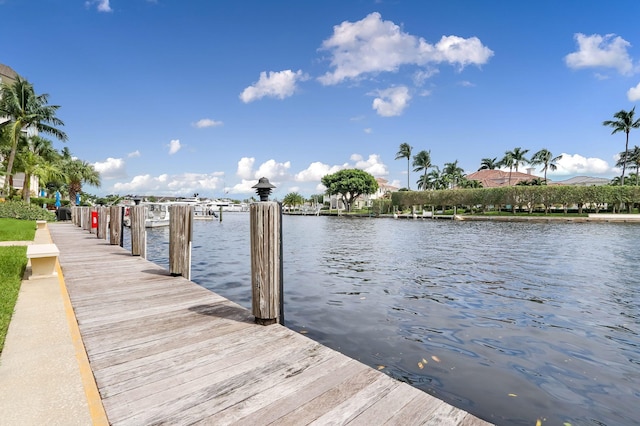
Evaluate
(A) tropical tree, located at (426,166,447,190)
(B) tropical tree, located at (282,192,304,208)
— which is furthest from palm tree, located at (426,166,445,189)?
(B) tropical tree, located at (282,192,304,208)

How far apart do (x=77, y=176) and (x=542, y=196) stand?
72.7m

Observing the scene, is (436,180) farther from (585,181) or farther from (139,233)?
(139,233)

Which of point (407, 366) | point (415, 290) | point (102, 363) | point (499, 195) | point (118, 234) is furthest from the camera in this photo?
point (499, 195)

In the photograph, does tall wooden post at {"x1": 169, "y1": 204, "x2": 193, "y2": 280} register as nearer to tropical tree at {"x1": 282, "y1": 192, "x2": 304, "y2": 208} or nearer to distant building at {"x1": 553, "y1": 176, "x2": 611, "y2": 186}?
distant building at {"x1": 553, "y1": 176, "x2": 611, "y2": 186}

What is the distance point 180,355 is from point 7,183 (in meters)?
42.0

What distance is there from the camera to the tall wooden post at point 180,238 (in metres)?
6.72

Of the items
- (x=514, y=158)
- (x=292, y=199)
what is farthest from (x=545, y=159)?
(x=292, y=199)

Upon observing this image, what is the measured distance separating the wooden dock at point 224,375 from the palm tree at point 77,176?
5256cm

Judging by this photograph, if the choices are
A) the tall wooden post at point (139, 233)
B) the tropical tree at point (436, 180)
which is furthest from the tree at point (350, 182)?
the tall wooden post at point (139, 233)

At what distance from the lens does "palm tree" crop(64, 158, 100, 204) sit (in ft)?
161

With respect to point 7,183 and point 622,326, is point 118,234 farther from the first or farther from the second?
point 7,183

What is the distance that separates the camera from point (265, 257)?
4.11m

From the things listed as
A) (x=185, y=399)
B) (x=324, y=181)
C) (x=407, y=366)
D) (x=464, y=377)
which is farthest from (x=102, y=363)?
(x=324, y=181)

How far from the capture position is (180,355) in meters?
3.34
